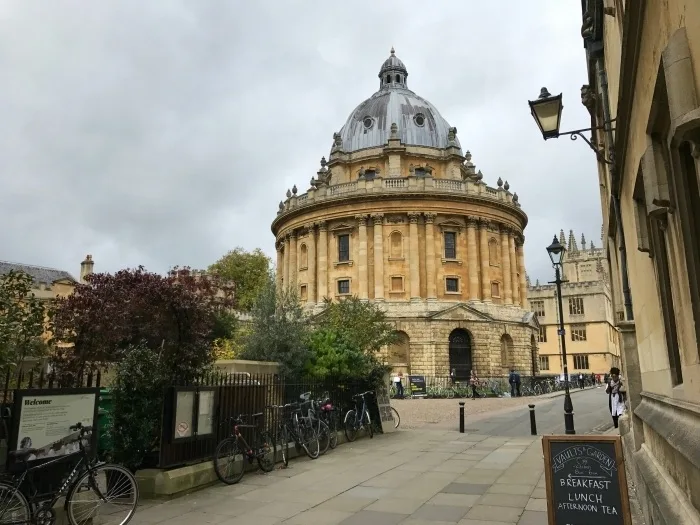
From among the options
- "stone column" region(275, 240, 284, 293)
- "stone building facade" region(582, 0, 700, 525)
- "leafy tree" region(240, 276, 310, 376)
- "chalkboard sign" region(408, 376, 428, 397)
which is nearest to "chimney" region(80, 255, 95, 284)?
"stone column" region(275, 240, 284, 293)

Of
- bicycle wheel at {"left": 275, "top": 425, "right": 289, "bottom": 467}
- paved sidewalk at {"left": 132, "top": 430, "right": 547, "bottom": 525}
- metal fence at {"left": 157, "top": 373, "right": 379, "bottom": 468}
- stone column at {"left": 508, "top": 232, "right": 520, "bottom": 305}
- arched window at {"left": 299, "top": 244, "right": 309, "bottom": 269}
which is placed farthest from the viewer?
arched window at {"left": 299, "top": 244, "right": 309, "bottom": 269}

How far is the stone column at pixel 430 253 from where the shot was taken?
42.4 m

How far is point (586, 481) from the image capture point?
16.0ft

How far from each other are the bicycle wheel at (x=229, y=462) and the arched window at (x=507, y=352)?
3564 centimetres

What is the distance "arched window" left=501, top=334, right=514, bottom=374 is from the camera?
4234cm

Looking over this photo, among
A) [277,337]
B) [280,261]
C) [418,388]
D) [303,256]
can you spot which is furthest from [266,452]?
[280,261]

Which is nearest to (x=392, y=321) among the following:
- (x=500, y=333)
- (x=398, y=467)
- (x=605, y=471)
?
(x=500, y=333)

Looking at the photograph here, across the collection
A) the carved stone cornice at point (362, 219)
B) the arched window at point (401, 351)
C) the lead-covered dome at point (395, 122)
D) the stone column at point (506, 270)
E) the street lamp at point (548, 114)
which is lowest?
the arched window at point (401, 351)

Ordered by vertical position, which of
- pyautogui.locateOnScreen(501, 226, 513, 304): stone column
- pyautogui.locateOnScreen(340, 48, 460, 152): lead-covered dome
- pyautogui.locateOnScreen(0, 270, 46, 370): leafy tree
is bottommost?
pyautogui.locateOnScreen(0, 270, 46, 370): leafy tree

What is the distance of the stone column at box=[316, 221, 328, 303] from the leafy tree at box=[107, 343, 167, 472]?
35282mm

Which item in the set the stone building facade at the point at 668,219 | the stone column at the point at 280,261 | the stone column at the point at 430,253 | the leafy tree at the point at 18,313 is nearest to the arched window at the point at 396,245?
the stone column at the point at 430,253

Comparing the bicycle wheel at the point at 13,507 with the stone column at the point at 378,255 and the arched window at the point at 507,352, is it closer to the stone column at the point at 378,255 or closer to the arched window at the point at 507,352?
the stone column at the point at 378,255

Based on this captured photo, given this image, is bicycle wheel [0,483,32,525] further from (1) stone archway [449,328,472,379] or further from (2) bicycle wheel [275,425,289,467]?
(1) stone archway [449,328,472,379]

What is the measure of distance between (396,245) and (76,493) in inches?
1501
